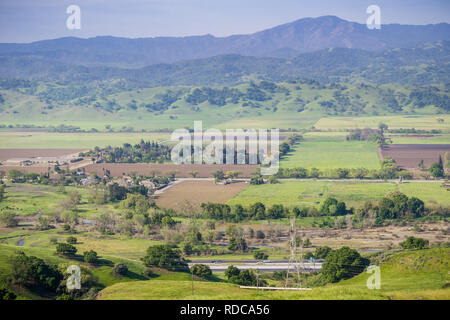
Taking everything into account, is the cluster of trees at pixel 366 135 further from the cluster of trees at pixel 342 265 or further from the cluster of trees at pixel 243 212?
A: the cluster of trees at pixel 342 265

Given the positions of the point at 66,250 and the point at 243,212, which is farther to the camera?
the point at 243,212

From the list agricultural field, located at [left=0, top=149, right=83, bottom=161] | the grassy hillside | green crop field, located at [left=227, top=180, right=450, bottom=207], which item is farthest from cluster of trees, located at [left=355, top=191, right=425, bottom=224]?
the grassy hillside

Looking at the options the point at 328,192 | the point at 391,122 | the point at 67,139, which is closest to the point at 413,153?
the point at 328,192

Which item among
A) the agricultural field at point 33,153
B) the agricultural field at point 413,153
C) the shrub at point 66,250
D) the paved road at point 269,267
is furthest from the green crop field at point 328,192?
the agricultural field at point 33,153

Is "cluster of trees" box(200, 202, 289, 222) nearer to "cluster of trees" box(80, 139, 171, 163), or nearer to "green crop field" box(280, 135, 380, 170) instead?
"green crop field" box(280, 135, 380, 170)

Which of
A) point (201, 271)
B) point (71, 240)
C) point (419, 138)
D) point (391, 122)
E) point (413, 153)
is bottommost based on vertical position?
point (201, 271)

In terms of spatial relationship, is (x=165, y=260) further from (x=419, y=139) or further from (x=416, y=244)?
(x=419, y=139)

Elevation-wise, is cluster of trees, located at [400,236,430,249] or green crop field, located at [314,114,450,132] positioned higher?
green crop field, located at [314,114,450,132]
